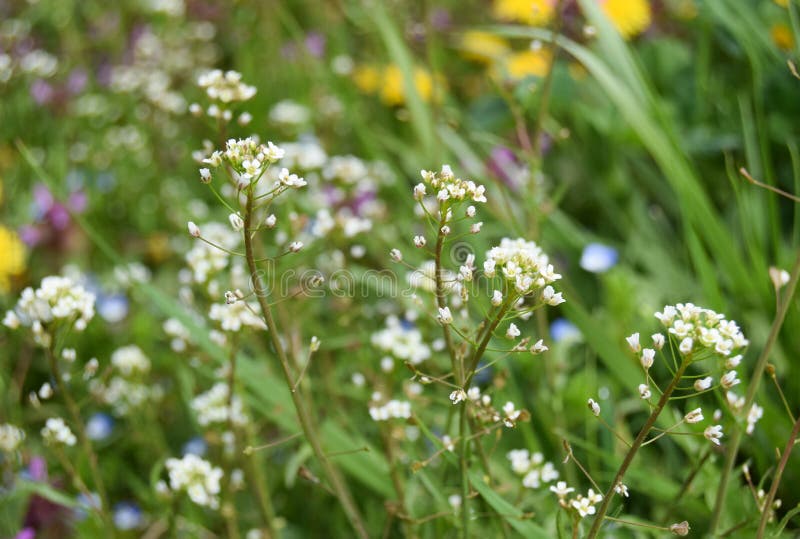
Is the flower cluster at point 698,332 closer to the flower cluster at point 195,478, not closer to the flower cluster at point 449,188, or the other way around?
the flower cluster at point 449,188

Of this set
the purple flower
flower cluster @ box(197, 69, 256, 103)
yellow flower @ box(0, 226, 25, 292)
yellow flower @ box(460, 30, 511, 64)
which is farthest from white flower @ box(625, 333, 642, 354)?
the purple flower

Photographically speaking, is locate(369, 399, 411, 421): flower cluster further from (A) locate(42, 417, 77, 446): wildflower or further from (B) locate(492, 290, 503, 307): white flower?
(A) locate(42, 417, 77, 446): wildflower

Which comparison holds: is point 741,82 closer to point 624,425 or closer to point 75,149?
point 624,425

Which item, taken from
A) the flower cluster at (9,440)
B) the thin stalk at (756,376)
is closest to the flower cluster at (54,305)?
the flower cluster at (9,440)

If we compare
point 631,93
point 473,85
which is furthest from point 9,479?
point 473,85

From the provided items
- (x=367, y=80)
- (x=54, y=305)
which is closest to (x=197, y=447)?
(x=54, y=305)
